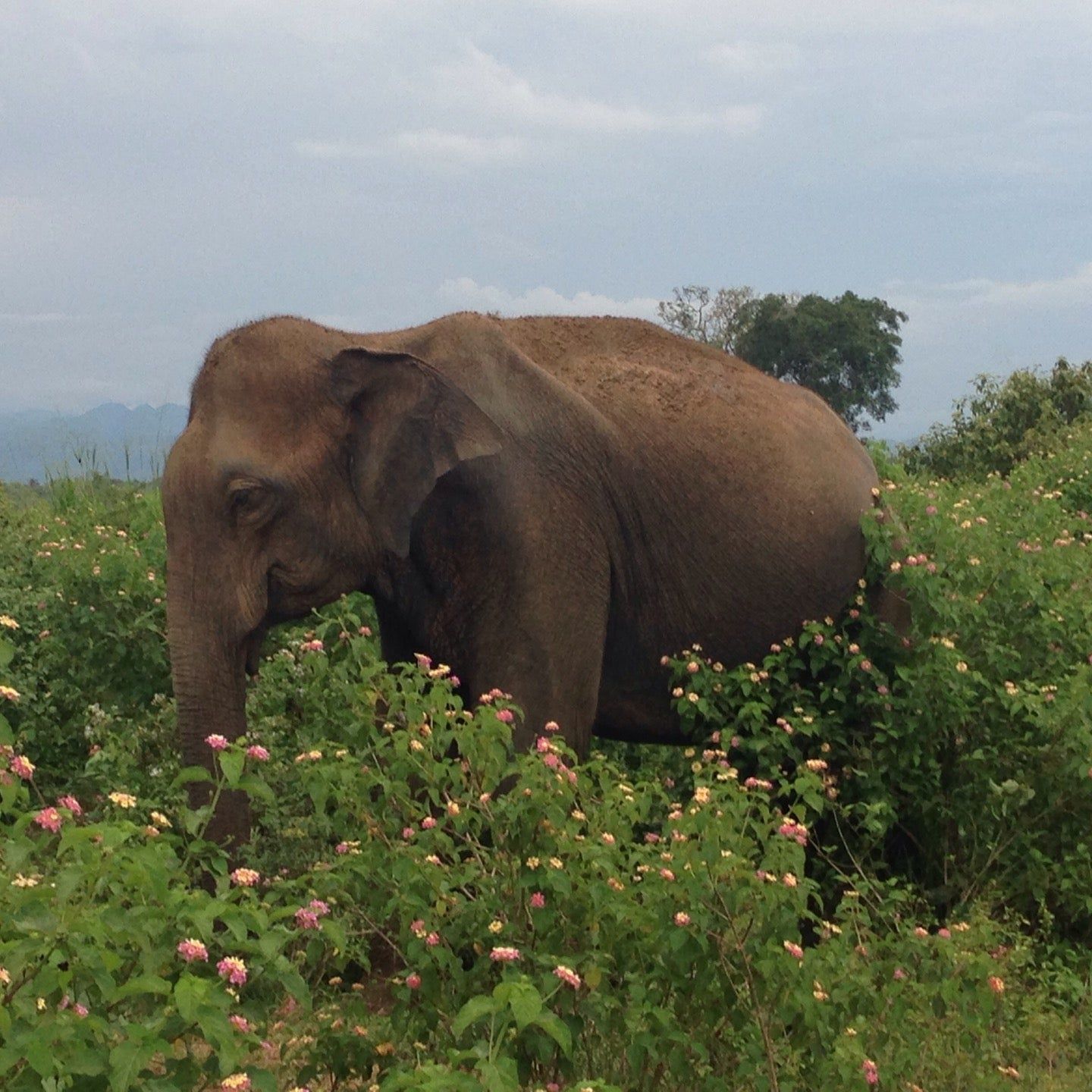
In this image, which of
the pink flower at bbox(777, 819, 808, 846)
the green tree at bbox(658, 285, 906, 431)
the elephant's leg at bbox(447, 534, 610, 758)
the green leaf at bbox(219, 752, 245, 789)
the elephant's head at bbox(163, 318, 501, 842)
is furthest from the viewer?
the green tree at bbox(658, 285, 906, 431)

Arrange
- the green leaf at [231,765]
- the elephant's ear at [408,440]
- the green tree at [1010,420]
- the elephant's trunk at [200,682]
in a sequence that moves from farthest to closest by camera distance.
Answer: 1. the green tree at [1010,420]
2. the elephant's ear at [408,440]
3. the elephant's trunk at [200,682]
4. the green leaf at [231,765]

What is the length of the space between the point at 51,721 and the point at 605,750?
8.90 ft

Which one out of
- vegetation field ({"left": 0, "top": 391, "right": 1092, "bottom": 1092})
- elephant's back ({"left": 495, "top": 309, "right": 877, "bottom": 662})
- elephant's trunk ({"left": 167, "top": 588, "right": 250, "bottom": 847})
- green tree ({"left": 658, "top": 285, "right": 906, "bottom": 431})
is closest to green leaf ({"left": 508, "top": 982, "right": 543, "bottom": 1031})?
vegetation field ({"left": 0, "top": 391, "right": 1092, "bottom": 1092})

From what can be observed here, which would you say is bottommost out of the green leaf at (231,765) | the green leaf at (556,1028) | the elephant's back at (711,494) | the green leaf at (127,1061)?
the green leaf at (556,1028)

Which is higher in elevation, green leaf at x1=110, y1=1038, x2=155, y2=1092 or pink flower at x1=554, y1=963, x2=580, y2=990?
green leaf at x1=110, y1=1038, x2=155, y2=1092

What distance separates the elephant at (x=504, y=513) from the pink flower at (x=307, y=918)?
5.56 ft

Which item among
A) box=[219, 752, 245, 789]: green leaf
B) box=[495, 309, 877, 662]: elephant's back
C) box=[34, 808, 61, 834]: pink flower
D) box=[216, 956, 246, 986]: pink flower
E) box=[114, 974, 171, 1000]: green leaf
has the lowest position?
box=[216, 956, 246, 986]: pink flower

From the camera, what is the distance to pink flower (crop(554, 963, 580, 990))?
340 centimetres

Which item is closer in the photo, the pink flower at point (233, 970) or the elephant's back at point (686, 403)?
the pink flower at point (233, 970)

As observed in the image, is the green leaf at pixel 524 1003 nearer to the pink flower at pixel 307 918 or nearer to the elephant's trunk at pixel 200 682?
the pink flower at pixel 307 918

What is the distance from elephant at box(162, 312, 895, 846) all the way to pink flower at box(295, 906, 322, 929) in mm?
1694

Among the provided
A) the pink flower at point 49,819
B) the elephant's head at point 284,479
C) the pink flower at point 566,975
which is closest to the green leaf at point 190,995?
the pink flower at point 49,819

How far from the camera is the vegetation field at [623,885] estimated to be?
304cm

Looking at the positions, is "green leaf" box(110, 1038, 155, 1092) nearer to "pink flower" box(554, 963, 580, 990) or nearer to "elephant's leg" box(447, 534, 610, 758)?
"pink flower" box(554, 963, 580, 990)
